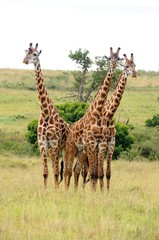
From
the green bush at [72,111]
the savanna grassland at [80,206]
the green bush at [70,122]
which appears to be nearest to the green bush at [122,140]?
the green bush at [70,122]

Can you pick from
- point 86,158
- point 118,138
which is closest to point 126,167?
point 118,138

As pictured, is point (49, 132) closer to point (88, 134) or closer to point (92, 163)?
point (88, 134)

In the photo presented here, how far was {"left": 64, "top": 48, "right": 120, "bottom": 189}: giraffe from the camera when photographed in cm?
1273

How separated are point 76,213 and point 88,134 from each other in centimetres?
343

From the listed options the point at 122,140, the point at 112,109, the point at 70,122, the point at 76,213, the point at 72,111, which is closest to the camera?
the point at 76,213

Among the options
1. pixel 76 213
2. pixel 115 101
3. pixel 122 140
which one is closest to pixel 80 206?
pixel 76 213

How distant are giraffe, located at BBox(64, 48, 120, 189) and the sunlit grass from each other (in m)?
0.68

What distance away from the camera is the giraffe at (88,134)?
12.7 meters

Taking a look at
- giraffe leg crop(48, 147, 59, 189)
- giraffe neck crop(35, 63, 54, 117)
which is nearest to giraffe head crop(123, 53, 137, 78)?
giraffe neck crop(35, 63, 54, 117)

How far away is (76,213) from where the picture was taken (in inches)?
373

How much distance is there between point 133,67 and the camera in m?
13.1

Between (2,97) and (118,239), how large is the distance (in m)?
37.4

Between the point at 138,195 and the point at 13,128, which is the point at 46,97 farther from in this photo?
the point at 13,128

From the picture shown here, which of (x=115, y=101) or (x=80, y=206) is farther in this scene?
(x=115, y=101)
